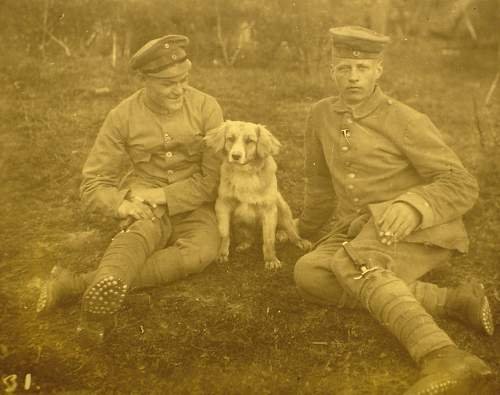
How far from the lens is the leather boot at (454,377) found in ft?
7.93

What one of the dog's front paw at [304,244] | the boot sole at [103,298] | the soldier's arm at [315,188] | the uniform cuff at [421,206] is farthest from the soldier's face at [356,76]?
the boot sole at [103,298]

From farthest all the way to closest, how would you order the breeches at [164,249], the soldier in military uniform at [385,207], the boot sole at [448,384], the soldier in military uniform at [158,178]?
the soldier in military uniform at [158,178] → the breeches at [164,249] → the soldier in military uniform at [385,207] → the boot sole at [448,384]

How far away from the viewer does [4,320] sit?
3.40 m

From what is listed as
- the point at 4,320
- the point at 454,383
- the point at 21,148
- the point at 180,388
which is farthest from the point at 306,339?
the point at 21,148

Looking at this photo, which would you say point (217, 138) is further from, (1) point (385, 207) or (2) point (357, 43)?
(1) point (385, 207)

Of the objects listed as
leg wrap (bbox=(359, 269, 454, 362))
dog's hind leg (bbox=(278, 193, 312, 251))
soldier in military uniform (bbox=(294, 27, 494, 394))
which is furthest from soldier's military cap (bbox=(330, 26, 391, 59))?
→ dog's hind leg (bbox=(278, 193, 312, 251))

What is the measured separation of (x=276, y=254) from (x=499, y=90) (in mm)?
4157

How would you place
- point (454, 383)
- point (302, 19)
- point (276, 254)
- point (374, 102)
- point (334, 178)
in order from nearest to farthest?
point (454, 383), point (374, 102), point (334, 178), point (276, 254), point (302, 19)

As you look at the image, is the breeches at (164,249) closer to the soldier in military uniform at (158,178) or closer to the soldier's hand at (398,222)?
the soldier in military uniform at (158,178)

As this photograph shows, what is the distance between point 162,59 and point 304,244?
180 centimetres

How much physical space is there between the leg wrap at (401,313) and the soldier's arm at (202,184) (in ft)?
5.11

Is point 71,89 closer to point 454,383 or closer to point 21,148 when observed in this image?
point 21,148

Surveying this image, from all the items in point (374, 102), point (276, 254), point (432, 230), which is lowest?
point (276, 254)

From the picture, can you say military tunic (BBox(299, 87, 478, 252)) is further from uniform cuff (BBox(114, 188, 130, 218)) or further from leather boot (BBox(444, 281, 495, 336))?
uniform cuff (BBox(114, 188, 130, 218))
